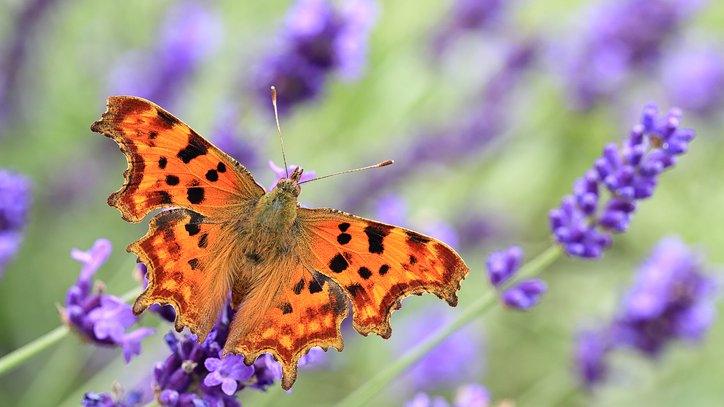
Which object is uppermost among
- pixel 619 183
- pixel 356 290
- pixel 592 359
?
pixel 592 359

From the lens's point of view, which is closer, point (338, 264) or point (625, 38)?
point (338, 264)

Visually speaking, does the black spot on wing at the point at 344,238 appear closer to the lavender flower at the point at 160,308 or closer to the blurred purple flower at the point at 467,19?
the lavender flower at the point at 160,308

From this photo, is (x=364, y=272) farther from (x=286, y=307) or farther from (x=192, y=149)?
(x=192, y=149)

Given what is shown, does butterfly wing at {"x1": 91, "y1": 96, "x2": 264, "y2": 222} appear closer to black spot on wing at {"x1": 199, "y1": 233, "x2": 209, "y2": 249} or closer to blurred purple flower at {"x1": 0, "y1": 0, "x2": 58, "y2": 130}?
black spot on wing at {"x1": 199, "y1": 233, "x2": 209, "y2": 249}

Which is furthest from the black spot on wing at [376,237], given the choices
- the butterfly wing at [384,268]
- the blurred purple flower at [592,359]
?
the blurred purple flower at [592,359]

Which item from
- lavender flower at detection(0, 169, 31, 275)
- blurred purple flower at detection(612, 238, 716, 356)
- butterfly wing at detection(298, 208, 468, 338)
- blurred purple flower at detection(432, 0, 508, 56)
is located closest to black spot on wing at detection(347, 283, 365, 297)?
butterfly wing at detection(298, 208, 468, 338)

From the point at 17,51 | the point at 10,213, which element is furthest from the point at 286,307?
the point at 17,51
